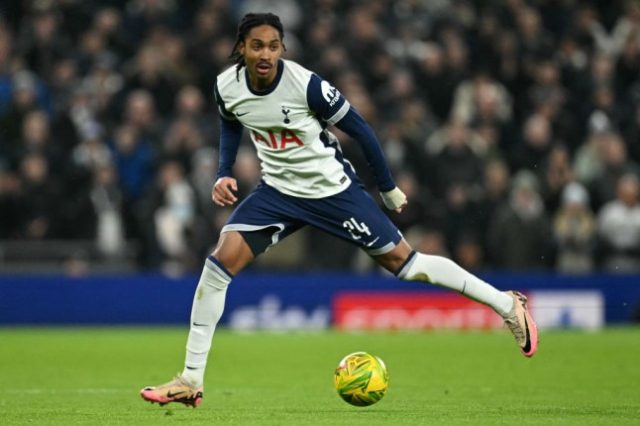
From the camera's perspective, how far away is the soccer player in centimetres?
852

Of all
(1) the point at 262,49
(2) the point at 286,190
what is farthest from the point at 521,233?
(1) the point at 262,49

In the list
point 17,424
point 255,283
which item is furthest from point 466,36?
point 17,424

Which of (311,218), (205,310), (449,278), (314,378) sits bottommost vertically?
(314,378)

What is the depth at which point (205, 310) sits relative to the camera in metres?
8.62

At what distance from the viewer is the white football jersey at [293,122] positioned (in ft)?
28.1

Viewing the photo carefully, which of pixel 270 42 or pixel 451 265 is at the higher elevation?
pixel 270 42

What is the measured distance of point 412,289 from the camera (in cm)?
1827

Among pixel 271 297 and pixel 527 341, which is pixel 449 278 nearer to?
pixel 527 341

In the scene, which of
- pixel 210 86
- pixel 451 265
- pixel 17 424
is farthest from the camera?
pixel 210 86

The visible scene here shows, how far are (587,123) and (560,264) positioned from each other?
2.53 metres

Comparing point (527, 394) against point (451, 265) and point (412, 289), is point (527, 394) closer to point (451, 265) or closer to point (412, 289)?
point (451, 265)

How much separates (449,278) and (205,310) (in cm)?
169

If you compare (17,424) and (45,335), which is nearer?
(17,424)

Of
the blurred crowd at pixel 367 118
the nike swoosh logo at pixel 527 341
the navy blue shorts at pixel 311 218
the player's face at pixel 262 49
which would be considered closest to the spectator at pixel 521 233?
the blurred crowd at pixel 367 118
